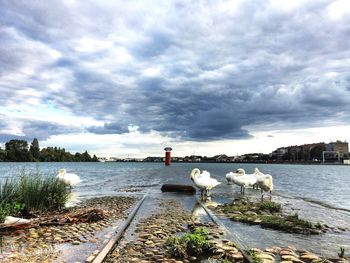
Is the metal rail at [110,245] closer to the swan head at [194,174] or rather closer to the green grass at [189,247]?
the green grass at [189,247]

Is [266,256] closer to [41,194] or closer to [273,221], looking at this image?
[273,221]

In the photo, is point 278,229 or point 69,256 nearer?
point 69,256

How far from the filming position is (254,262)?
7961mm

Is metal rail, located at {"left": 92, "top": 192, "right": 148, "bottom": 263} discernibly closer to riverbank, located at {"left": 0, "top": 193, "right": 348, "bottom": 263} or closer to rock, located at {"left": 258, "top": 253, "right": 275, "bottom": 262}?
riverbank, located at {"left": 0, "top": 193, "right": 348, "bottom": 263}

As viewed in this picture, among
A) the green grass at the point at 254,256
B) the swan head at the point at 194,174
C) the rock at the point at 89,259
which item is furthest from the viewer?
the swan head at the point at 194,174

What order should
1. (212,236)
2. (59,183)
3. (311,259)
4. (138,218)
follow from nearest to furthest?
(311,259)
(212,236)
(138,218)
(59,183)

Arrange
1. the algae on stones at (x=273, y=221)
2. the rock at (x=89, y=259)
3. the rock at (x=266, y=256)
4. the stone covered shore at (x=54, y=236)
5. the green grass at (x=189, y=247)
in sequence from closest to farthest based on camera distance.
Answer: the rock at (x=89, y=259) < the stone covered shore at (x=54, y=236) < the green grass at (x=189, y=247) < the rock at (x=266, y=256) < the algae on stones at (x=273, y=221)

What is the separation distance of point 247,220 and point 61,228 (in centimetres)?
682

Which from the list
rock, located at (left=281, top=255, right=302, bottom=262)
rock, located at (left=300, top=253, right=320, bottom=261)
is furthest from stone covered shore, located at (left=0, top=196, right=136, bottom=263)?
rock, located at (left=300, top=253, right=320, bottom=261)

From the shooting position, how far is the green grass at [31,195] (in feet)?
45.1

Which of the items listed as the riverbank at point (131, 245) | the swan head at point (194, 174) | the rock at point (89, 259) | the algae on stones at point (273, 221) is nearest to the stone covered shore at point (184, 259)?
the riverbank at point (131, 245)

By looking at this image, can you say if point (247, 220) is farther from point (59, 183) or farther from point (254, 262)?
point (59, 183)

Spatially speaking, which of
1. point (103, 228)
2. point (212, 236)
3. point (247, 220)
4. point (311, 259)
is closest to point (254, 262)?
point (311, 259)

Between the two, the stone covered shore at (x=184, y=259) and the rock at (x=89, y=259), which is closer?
the rock at (x=89, y=259)
